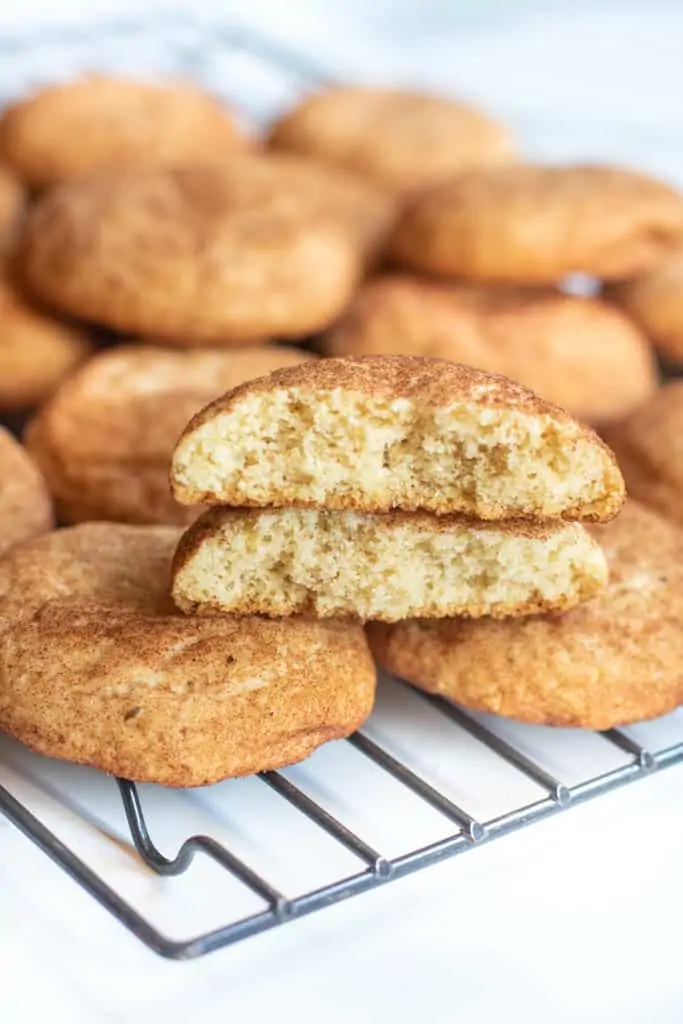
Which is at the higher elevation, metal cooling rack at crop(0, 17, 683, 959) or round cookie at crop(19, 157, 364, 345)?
round cookie at crop(19, 157, 364, 345)

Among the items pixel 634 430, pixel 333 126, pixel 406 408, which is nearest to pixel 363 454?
pixel 406 408

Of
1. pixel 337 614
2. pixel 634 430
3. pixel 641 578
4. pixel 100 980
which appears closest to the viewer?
pixel 100 980

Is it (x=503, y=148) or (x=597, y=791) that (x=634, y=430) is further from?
(x=503, y=148)

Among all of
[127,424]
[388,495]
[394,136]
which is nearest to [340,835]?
[388,495]

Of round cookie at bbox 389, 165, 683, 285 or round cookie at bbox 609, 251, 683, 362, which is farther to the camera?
round cookie at bbox 609, 251, 683, 362

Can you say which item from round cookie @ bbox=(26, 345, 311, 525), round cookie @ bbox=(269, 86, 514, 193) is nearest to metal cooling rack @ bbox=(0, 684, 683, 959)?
round cookie @ bbox=(26, 345, 311, 525)

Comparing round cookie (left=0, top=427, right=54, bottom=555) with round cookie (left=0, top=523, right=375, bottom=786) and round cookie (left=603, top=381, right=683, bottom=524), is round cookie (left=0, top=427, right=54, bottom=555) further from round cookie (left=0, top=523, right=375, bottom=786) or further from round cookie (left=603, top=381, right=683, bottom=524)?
round cookie (left=603, top=381, right=683, bottom=524)
